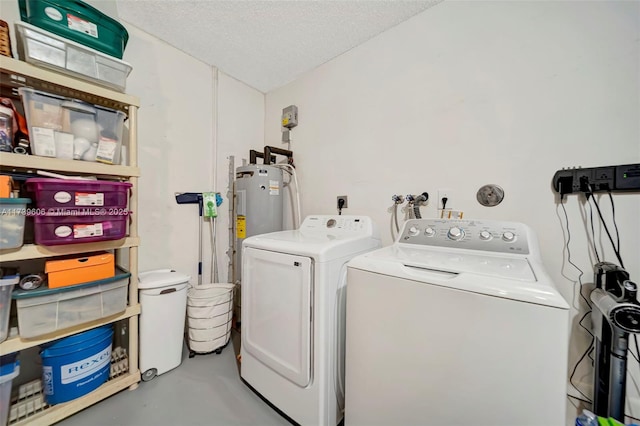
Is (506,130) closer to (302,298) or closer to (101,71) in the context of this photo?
(302,298)

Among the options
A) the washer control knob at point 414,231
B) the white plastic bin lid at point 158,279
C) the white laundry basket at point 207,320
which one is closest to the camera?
the washer control knob at point 414,231

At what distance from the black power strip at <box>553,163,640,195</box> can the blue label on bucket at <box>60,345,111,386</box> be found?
8.68 ft

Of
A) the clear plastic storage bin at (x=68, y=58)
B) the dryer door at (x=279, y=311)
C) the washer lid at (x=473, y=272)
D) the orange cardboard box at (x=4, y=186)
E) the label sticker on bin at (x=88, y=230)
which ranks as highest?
the clear plastic storage bin at (x=68, y=58)

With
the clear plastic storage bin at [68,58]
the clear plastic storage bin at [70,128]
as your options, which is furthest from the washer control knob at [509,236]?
the clear plastic storage bin at [68,58]

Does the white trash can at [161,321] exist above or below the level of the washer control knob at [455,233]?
below

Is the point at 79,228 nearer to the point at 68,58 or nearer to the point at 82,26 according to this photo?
the point at 68,58

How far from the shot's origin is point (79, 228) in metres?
1.14

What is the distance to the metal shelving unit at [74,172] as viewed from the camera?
1028 millimetres

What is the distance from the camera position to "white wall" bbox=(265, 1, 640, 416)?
1059 mm

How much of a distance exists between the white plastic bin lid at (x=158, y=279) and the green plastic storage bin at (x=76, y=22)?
4.49ft

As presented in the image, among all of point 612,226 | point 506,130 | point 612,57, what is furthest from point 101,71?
point 612,226

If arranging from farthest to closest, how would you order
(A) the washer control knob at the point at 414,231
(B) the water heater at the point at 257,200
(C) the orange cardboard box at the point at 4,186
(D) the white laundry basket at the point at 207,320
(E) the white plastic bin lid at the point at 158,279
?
1. (B) the water heater at the point at 257,200
2. (D) the white laundry basket at the point at 207,320
3. (E) the white plastic bin lid at the point at 158,279
4. (A) the washer control knob at the point at 414,231
5. (C) the orange cardboard box at the point at 4,186

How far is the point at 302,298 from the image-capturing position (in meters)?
1.12

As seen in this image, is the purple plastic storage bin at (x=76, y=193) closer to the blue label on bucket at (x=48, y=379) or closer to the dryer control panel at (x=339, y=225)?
the blue label on bucket at (x=48, y=379)
